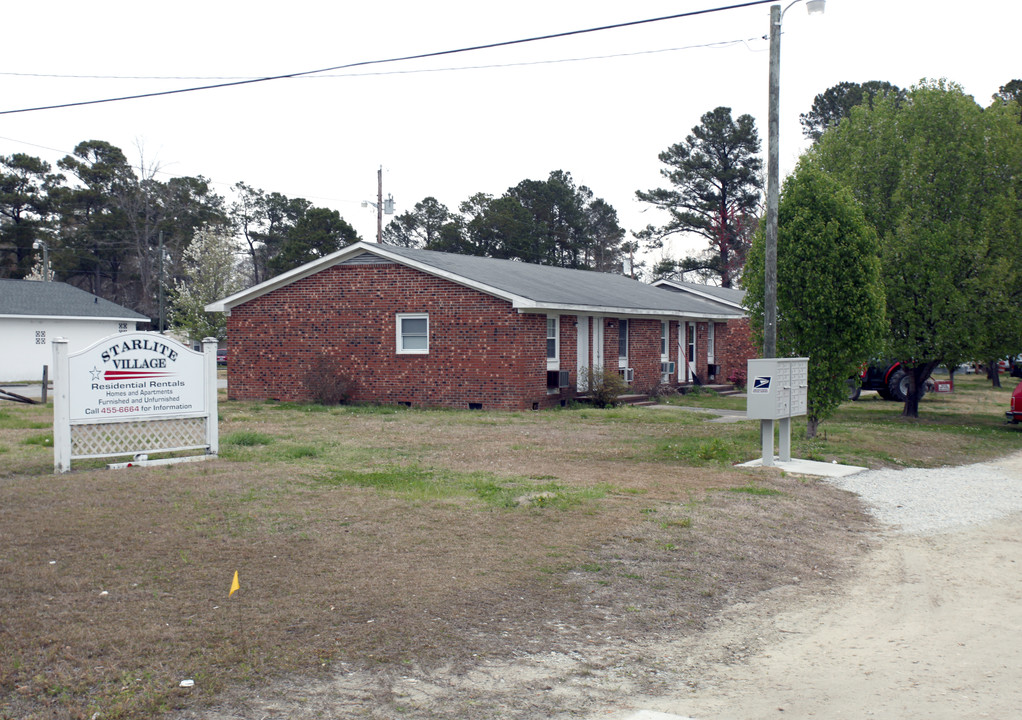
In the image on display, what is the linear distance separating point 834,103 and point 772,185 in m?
48.3

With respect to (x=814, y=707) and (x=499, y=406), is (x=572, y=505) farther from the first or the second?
(x=499, y=406)

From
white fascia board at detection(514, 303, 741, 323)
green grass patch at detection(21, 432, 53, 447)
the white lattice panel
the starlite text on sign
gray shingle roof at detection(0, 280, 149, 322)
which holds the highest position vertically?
gray shingle roof at detection(0, 280, 149, 322)

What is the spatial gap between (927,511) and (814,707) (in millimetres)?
6499

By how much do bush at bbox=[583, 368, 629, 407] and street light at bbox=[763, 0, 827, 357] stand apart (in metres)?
9.44

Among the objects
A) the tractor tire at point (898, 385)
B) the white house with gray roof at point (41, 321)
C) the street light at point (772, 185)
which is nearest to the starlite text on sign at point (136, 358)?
the street light at point (772, 185)

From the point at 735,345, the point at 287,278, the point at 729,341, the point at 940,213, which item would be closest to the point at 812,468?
the point at 940,213

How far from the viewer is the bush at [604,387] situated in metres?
24.1

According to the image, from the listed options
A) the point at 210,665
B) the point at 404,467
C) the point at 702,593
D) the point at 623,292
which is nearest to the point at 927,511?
the point at 702,593

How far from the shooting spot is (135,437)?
12.0 meters

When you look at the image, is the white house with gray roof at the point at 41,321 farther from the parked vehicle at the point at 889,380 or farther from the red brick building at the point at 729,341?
the parked vehicle at the point at 889,380

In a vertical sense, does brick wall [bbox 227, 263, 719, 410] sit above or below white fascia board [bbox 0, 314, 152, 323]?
below

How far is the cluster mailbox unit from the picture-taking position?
1303 centimetres

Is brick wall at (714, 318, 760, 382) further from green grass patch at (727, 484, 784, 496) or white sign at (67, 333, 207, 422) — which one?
white sign at (67, 333, 207, 422)

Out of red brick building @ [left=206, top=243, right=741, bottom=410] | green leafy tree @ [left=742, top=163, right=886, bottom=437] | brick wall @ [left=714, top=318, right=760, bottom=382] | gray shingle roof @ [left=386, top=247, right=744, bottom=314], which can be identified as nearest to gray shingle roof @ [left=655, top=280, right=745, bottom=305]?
brick wall @ [left=714, top=318, right=760, bottom=382]
